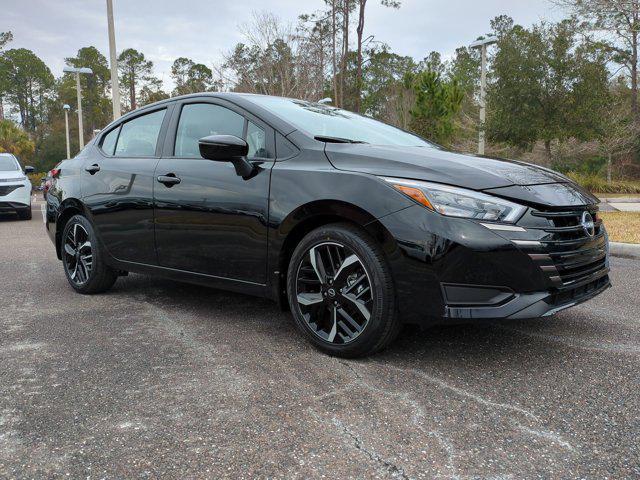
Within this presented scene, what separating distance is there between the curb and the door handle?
17.7ft

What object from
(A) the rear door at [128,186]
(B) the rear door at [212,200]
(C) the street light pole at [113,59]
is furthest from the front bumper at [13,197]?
(B) the rear door at [212,200]

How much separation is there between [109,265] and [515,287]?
3150mm

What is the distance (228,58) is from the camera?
80.9 feet

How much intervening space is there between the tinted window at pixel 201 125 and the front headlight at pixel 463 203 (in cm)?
138

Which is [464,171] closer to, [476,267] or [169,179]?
[476,267]

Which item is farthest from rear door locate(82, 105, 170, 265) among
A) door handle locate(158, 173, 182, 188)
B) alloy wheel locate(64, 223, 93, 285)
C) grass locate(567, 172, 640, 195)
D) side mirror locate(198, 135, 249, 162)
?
grass locate(567, 172, 640, 195)

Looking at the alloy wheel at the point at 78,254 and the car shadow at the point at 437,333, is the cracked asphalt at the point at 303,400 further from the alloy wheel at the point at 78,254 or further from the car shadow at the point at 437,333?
the alloy wheel at the point at 78,254

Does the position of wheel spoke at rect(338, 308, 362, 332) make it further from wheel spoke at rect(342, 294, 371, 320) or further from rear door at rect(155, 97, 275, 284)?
rear door at rect(155, 97, 275, 284)

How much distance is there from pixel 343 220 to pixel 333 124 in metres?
0.96

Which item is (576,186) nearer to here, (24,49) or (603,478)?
(603,478)

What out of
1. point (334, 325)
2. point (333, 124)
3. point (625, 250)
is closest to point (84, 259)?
point (333, 124)

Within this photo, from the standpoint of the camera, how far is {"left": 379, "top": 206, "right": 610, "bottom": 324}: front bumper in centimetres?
259

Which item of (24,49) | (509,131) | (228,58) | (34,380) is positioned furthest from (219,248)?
(24,49)

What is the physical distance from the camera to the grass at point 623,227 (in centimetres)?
740
